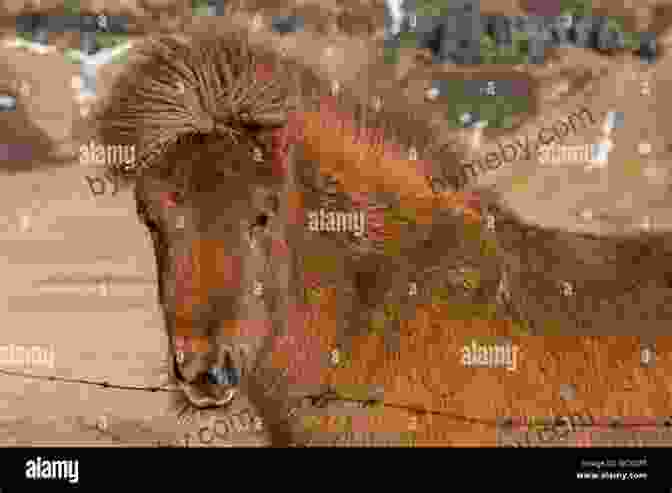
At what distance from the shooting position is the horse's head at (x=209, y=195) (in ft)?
7.07

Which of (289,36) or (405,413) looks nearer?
(405,413)

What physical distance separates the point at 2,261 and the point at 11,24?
1.52 m

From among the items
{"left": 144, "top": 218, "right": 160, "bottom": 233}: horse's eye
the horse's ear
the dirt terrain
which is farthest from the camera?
the dirt terrain

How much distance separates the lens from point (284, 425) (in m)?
2.81

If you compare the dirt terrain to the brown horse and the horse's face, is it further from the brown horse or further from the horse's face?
the horse's face

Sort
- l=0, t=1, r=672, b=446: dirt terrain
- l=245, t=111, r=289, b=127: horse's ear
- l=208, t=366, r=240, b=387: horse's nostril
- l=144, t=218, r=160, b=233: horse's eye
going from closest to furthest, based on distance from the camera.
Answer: l=208, t=366, r=240, b=387: horse's nostril → l=144, t=218, r=160, b=233: horse's eye → l=245, t=111, r=289, b=127: horse's ear → l=0, t=1, r=672, b=446: dirt terrain

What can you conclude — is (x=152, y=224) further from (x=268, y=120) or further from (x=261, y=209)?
(x=268, y=120)

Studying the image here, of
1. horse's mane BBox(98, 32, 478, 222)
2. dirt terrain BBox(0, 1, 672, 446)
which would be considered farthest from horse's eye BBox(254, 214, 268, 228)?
dirt terrain BBox(0, 1, 672, 446)

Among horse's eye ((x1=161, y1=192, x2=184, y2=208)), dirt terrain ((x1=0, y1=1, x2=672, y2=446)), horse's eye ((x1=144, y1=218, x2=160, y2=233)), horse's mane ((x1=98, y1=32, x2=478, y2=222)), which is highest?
horse's mane ((x1=98, y1=32, x2=478, y2=222))

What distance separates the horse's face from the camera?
213cm

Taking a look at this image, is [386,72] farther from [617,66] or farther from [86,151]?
[86,151]

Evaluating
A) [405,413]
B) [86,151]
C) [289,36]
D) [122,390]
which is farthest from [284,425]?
[289,36]
